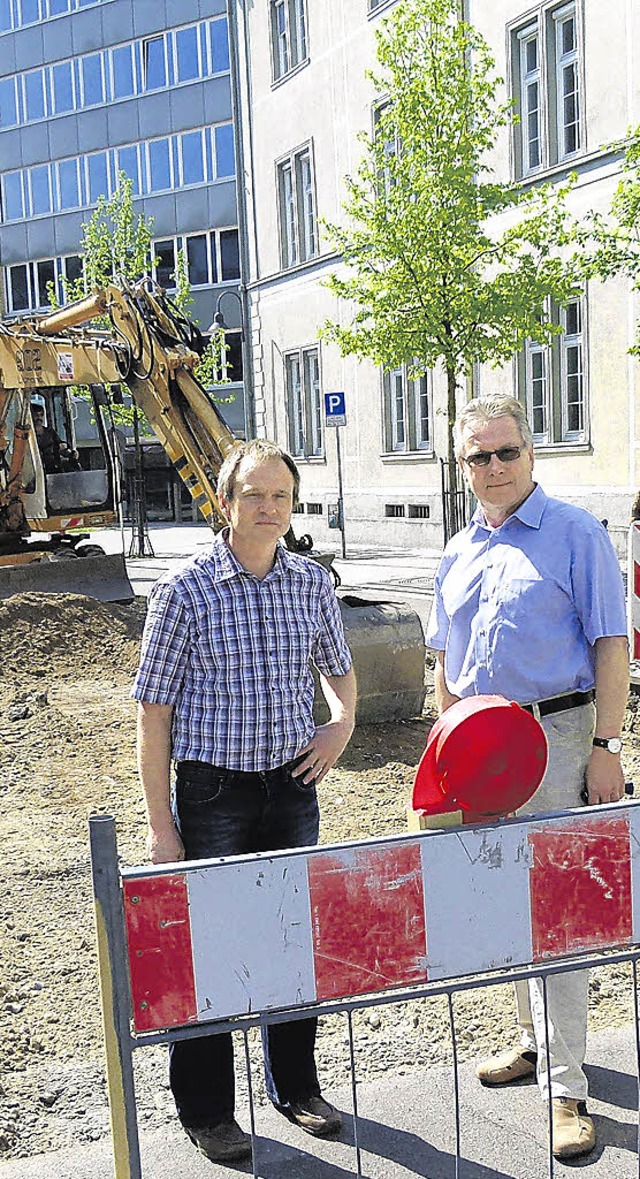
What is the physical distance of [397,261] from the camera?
1764 centimetres

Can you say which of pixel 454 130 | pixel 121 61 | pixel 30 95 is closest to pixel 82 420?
pixel 454 130

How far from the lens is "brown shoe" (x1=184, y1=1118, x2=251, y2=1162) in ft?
11.3

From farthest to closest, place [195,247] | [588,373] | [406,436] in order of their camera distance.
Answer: [195,247]
[406,436]
[588,373]

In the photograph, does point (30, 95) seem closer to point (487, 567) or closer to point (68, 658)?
point (68, 658)

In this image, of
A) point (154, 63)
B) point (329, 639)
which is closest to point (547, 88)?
point (329, 639)

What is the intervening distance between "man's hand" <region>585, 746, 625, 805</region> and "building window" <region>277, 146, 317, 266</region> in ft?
82.4

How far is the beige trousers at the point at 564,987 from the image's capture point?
352 centimetres

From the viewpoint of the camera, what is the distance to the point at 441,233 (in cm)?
1739

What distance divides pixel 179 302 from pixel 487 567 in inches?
1127

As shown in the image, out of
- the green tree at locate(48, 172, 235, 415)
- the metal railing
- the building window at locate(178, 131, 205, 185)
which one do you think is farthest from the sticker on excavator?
the building window at locate(178, 131, 205, 185)

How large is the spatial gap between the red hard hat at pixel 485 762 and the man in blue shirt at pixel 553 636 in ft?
2.86

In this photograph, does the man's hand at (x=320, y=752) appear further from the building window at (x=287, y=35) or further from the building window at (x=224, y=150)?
the building window at (x=224, y=150)

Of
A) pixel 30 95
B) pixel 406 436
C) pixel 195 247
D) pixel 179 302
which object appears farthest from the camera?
pixel 30 95

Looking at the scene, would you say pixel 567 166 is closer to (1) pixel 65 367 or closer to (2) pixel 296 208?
(1) pixel 65 367
